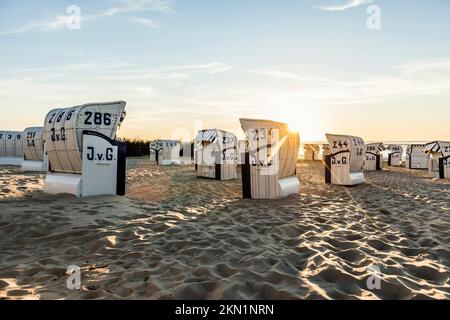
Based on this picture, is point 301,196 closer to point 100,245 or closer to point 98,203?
point 98,203

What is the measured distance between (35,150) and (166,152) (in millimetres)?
11830

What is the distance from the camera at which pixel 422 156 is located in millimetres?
26875

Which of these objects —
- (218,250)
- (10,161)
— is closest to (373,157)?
(218,250)

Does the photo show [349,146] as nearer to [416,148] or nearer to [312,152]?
[416,148]

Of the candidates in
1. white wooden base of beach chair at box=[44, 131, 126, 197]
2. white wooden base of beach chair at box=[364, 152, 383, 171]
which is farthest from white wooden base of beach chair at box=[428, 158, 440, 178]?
white wooden base of beach chair at box=[44, 131, 126, 197]

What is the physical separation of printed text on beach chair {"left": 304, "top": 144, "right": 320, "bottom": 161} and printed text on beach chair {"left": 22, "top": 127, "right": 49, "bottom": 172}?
89.9 ft

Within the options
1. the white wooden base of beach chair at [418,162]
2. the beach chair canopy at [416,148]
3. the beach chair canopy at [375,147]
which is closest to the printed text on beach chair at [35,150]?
the beach chair canopy at [375,147]

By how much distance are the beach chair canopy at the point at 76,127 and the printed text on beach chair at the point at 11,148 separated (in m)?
15.4

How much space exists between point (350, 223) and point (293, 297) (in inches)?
148

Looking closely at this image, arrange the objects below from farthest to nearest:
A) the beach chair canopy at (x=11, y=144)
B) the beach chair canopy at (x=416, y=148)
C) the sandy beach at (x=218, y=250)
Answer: the beach chair canopy at (x=416, y=148) → the beach chair canopy at (x=11, y=144) → the sandy beach at (x=218, y=250)

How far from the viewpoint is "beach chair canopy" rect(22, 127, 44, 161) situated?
17.2 m

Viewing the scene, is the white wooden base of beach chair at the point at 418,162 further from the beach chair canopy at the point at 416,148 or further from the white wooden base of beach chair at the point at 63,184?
the white wooden base of beach chair at the point at 63,184

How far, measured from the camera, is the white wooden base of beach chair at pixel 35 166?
1692 cm
